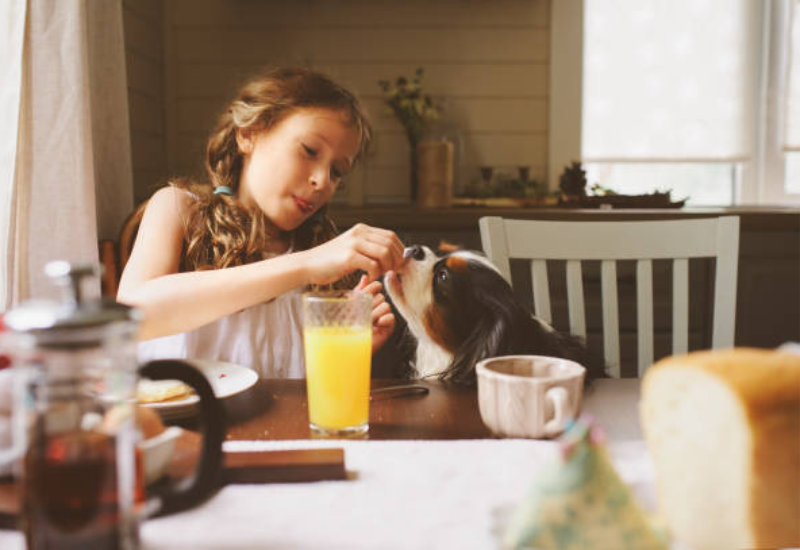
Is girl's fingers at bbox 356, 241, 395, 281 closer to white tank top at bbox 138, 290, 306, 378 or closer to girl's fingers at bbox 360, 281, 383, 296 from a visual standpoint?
girl's fingers at bbox 360, 281, 383, 296

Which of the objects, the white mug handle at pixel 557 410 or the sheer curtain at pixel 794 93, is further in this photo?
the sheer curtain at pixel 794 93

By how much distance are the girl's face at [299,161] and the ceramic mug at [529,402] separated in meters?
0.75

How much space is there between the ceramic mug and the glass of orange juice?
15cm

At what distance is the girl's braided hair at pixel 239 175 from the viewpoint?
1.42 metres

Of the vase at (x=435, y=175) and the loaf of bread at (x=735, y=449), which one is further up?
the vase at (x=435, y=175)

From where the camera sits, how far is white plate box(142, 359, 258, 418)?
850 millimetres

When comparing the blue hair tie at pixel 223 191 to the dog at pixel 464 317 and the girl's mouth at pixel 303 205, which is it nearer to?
the girl's mouth at pixel 303 205

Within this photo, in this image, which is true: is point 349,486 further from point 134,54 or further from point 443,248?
point 134,54

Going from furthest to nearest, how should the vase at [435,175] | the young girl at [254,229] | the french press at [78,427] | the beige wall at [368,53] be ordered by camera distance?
the beige wall at [368,53]
the vase at [435,175]
the young girl at [254,229]
the french press at [78,427]

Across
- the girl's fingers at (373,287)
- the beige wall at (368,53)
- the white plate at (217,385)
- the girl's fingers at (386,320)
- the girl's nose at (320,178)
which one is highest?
the beige wall at (368,53)

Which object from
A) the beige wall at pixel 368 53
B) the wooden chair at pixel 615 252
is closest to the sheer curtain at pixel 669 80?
the beige wall at pixel 368 53

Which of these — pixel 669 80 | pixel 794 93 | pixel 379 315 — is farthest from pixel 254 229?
pixel 794 93

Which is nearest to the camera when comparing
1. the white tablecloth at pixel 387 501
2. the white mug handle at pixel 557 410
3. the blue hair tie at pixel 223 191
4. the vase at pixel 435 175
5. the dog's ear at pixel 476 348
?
the white tablecloth at pixel 387 501

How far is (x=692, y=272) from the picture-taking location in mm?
2439
